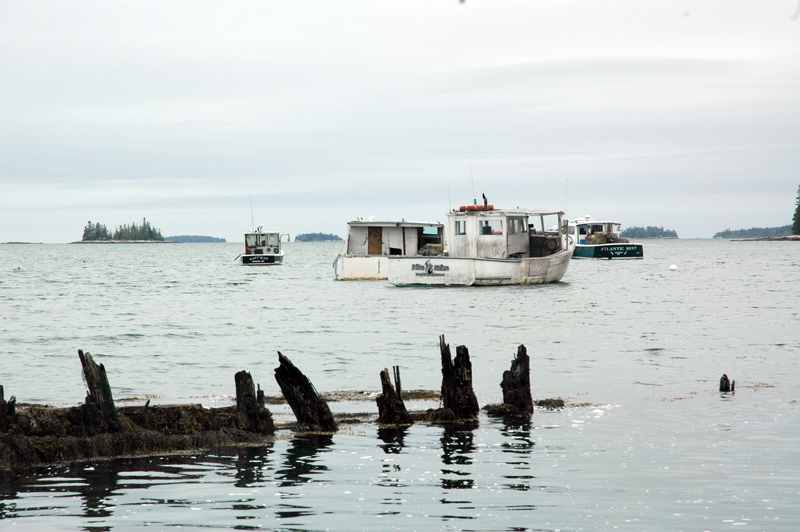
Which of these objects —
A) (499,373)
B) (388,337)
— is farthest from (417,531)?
(388,337)

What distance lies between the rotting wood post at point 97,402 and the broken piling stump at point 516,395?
5499mm

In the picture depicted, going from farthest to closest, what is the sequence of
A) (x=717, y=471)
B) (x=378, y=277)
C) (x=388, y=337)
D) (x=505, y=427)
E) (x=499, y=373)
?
(x=378, y=277) < (x=388, y=337) < (x=499, y=373) < (x=505, y=427) < (x=717, y=471)

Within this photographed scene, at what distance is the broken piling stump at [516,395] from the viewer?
11422 mm

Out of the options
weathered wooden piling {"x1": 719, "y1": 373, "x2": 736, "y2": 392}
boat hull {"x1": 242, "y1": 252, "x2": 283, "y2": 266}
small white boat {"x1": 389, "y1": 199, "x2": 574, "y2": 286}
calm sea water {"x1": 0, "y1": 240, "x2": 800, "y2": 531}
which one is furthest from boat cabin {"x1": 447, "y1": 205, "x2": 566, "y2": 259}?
boat hull {"x1": 242, "y1": 252, "x2": 283, "y2": 266}

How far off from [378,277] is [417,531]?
124 feet

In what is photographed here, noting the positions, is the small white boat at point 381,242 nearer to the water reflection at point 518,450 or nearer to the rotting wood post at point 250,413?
the water reflection at point 518,450

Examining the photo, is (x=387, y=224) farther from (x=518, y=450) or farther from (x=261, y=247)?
(x=518, y=450)

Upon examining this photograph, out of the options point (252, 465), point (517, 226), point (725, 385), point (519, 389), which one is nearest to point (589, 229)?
point (517, 226)

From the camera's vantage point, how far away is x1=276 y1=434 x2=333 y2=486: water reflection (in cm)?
819

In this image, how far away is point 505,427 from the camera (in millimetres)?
10648

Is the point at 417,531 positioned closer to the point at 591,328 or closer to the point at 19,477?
the point at 19,477

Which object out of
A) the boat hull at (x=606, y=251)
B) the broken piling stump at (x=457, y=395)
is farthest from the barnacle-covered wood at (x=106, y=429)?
the boat hull at (x=606, y=251)

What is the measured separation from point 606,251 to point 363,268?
39.5 m

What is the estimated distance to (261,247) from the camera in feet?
230
